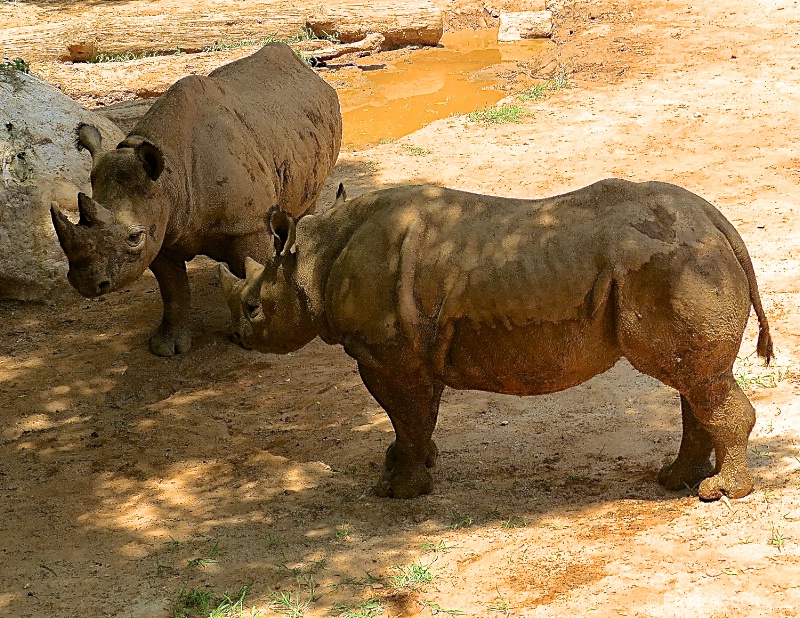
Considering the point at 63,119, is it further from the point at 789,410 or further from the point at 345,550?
the point at 789,410

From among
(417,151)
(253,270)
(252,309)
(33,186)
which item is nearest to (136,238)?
(253,270)

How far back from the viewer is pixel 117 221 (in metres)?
6.89

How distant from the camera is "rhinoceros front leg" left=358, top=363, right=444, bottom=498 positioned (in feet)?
18.5

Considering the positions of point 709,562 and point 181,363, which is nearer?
point 709,562

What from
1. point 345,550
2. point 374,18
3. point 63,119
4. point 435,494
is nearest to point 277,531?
point 345,550

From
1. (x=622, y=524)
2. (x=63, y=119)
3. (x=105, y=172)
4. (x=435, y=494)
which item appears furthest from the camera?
(x=63, y=119)

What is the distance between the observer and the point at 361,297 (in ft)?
18.0

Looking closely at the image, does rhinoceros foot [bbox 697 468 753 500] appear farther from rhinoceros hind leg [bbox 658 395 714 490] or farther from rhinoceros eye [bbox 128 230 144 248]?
rhinoceros eye [bbox 128 230 144 248]

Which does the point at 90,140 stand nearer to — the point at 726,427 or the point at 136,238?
the point at 136,238

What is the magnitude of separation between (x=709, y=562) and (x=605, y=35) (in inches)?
563

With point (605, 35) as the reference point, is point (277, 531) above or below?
below

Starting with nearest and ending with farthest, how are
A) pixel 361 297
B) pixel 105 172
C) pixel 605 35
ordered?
pixel 361 297 < pixel 105 172 < pixel 605 35

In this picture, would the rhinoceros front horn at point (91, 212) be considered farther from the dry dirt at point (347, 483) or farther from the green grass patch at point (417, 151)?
the green grass patch at point (417, 151)

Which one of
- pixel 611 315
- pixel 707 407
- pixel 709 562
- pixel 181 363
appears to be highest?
pixel 611 315
